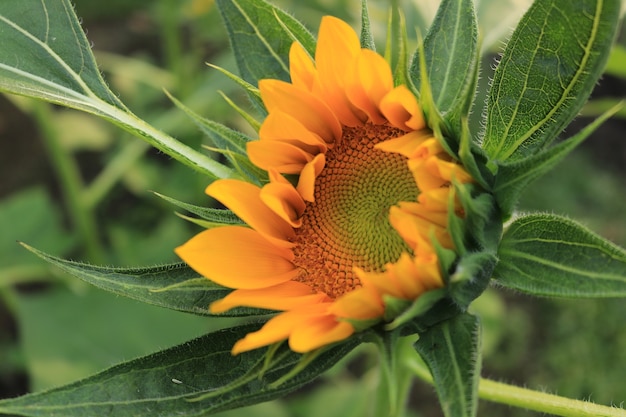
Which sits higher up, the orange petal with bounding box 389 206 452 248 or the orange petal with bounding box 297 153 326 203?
the orange petal with bounding box 297 153 326 203

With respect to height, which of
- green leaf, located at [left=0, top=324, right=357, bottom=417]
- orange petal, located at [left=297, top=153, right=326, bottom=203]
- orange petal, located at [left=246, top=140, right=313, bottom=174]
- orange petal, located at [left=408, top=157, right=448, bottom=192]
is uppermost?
orange petal, located at [left=246, top=140, right=313, bottom=174]

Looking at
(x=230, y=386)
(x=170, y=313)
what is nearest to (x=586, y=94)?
(x=230, y=386)

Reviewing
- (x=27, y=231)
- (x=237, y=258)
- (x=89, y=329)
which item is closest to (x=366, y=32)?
(x=237, y=258)

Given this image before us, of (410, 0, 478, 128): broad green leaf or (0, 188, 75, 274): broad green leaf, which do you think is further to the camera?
(0, 188, 75, 274): broad green leaf

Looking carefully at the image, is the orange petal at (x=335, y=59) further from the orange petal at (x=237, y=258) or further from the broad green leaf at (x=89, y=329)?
the broad green leaf at (x=89, y=329)

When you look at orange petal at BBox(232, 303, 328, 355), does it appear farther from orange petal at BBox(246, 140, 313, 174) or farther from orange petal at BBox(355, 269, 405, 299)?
orange petal at BBox(246, 140, 313, 174)

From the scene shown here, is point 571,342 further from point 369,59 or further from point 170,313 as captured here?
point 369,59

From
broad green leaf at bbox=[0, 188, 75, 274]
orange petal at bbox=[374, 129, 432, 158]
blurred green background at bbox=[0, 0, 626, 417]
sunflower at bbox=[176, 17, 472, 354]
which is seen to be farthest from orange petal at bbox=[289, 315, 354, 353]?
broad green leaf at bbox=[0, 188, 75, 274]

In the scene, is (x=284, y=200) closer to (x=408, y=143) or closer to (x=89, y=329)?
(x=408, y=143)

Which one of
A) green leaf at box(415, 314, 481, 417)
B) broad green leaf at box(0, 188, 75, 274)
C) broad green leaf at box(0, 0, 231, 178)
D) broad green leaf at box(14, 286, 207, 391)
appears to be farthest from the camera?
broad green leaf at box(0, 188, 75, 274)
